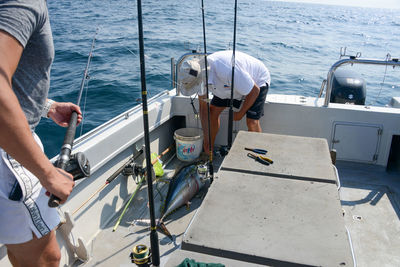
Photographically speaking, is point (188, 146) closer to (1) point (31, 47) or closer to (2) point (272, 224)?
(2) point (272, 224)

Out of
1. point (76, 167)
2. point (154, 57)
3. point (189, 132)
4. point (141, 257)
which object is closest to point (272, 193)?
point (141, 257)

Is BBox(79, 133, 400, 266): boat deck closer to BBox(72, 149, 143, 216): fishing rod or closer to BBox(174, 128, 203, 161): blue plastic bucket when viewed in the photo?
BBox(174, 128, 203, 161): blue plastic bucket

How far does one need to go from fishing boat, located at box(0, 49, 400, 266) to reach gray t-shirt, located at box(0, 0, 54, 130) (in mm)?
788

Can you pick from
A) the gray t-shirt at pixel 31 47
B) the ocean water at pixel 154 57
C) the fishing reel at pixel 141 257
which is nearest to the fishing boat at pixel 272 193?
the fishing reel at pixel 141 257

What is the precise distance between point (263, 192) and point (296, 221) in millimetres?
240

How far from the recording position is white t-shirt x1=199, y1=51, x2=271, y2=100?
3257 mm

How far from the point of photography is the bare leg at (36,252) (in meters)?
1.42

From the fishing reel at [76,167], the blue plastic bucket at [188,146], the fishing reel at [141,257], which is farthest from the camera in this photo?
the blue plastic bucket at [188,146]

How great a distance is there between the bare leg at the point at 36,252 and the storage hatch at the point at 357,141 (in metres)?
2.92

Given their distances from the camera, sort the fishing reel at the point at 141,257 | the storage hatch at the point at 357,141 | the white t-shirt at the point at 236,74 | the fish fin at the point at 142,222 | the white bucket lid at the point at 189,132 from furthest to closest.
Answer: the white bucket lid at the point at 189,132 → the storage hatch at the point at 357,141 → the white t-shirt at the point at 236,74 → the fish fin at the point at 142,222 → the fishing reel at the point at 141,257

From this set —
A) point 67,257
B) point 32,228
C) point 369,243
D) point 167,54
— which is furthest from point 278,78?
point 32,228

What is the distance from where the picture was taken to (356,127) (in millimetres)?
3445

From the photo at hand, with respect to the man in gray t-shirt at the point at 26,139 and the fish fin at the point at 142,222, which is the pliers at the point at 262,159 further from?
A: the fish fin at the point at 142,222

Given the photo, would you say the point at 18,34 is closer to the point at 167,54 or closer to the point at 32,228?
the point at 32,228
